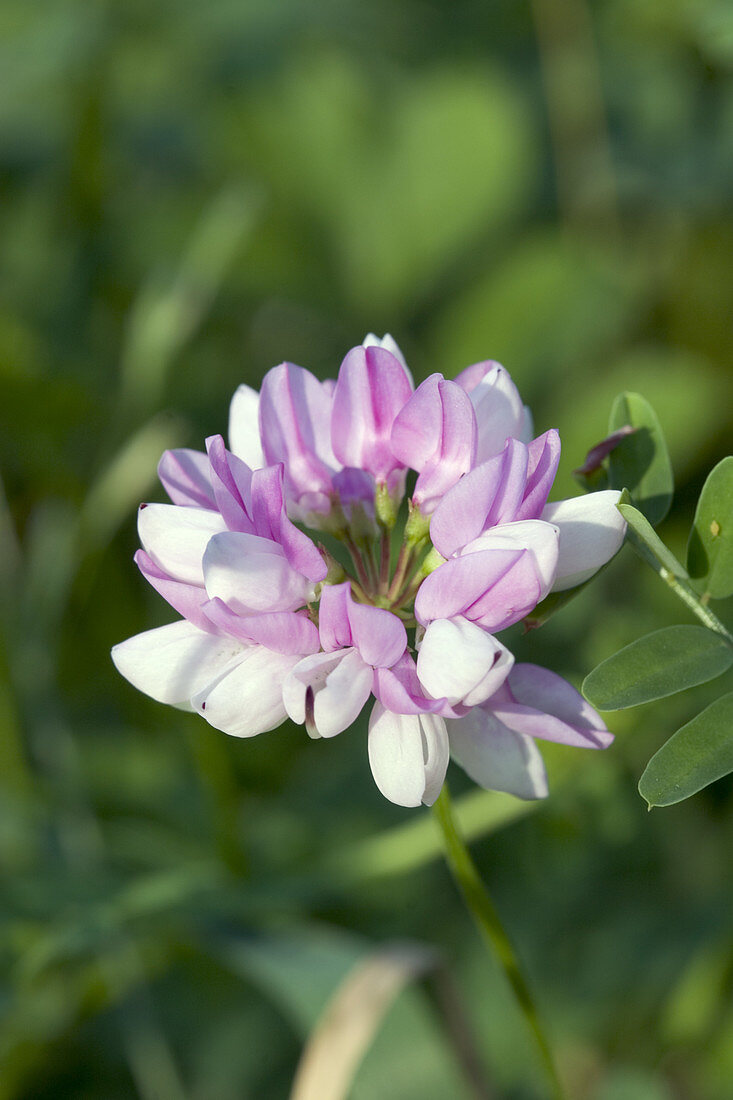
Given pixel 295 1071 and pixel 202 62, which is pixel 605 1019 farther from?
pixel 202 62

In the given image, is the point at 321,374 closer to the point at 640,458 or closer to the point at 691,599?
the point at 640,458

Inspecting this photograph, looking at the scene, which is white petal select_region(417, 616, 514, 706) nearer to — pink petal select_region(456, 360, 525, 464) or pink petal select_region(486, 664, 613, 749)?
pink petal select_region(486, 664, 613, 749)

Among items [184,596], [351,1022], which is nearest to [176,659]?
[184,596]

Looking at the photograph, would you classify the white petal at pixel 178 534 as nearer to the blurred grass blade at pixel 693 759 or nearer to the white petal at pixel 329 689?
the white petal at pixel 329 689

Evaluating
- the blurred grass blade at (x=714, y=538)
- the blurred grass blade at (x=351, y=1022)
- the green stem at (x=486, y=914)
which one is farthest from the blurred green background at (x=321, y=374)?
the blurred grass blade at (x=714, y=538)

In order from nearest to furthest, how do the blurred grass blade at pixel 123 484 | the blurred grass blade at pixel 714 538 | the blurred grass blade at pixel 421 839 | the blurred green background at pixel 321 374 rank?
the blurred grass blade at pixel 714 538 → the blurred grass blade at pixel 421 839 → the blurred green background at pixel 321 374 → the blurred grass blade at pixel 123 484

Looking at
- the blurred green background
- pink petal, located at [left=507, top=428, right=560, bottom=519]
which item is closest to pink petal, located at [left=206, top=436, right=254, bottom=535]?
pink petal, located at [left=507, top=428, right=560, bottom=519]

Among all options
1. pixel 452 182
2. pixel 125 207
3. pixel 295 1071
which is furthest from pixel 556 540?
pixel 125 207
